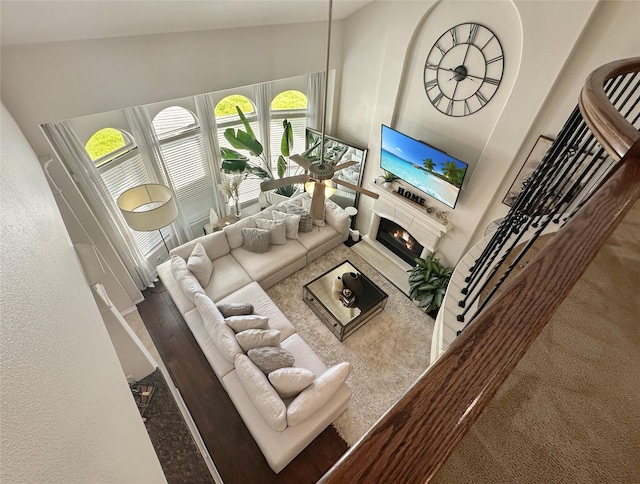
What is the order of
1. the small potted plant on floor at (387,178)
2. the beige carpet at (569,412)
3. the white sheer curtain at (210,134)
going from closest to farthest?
the beige carpet at (569,412)
the white sheer curtain at (210,134)
the small potted plant on floor at (387,178)

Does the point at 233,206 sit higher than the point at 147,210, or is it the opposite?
the point at 233,206

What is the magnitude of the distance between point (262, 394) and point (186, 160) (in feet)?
12.6

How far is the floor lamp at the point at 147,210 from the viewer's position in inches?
147

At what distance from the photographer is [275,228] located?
495cm

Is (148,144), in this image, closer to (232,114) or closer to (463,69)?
Answer: (232,114)

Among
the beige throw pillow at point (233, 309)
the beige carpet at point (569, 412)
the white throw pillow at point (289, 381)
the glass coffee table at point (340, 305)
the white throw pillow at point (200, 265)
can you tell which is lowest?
the beige carpet at point (569, 412)

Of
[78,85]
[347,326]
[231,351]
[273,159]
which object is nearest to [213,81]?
[78,85]

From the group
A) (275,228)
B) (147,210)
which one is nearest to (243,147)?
(275,228)

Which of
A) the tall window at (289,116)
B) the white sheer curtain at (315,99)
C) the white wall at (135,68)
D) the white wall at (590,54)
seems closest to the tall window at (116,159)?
the white wall at (135,68)

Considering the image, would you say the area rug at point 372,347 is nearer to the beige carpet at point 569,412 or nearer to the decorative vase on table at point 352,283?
the decorative vase on table at point 352,283

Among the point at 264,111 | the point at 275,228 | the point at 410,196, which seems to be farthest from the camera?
the point at 264,111

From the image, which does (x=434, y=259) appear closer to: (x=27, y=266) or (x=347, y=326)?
(x=347, y=326)

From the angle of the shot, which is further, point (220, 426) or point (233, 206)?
point (233, 206)

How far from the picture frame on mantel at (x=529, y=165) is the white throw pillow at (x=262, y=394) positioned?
3.43 metres
